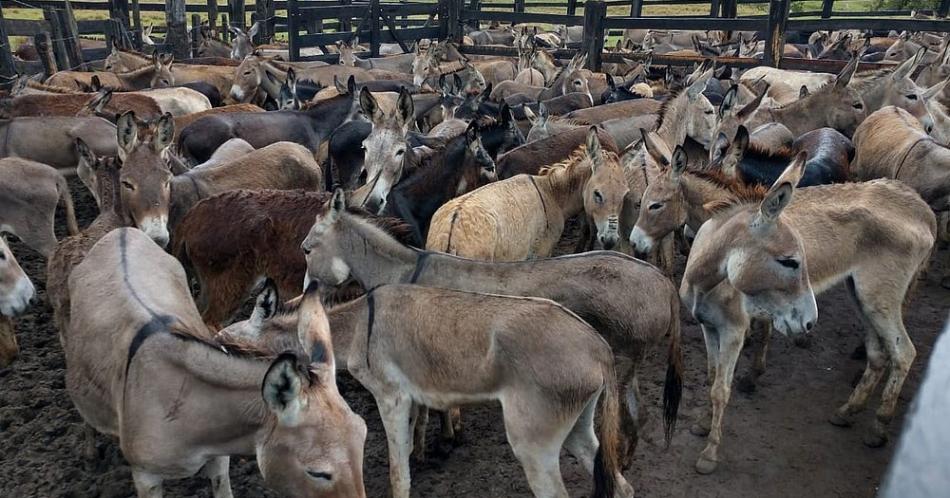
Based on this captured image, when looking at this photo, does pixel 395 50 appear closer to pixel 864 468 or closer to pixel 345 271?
pixel 345 271

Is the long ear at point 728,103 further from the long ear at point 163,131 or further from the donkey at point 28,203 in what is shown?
the donkey at point 28,203

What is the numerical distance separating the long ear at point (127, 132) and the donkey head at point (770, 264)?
4926 millimetres

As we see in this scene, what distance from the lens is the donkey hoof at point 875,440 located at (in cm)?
454

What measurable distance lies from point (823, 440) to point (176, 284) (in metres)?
4.37

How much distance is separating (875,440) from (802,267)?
145cm

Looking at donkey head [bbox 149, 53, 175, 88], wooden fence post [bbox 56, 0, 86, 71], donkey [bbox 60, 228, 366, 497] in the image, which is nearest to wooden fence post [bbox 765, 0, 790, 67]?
donkey head [bbox 149, 53, 175, 88]

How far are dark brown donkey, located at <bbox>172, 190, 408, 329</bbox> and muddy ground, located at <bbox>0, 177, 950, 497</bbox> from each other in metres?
1.07

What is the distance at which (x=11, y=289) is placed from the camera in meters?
4.70

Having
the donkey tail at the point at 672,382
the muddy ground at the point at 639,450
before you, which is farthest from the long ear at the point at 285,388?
the donkey tail at the point at 672,382

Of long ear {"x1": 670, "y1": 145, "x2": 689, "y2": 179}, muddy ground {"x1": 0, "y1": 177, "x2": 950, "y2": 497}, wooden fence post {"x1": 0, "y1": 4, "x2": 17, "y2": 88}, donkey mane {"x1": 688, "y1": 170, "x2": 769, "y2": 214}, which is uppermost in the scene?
wooden fence post {"x1": 0, "y1": 4, "x2": 17, "y2": 88}

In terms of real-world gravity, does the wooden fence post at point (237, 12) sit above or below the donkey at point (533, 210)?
above

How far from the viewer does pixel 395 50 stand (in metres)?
19.8

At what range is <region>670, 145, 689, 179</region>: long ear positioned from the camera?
5199 mm

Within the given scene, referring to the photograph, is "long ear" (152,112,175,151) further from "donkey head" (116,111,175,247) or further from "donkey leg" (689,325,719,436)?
"donkey leg" (689,325,719,436)
